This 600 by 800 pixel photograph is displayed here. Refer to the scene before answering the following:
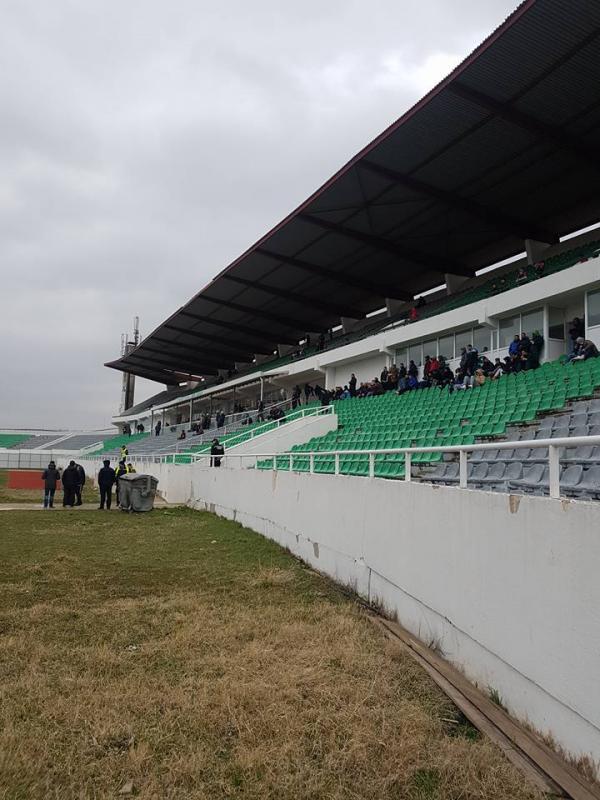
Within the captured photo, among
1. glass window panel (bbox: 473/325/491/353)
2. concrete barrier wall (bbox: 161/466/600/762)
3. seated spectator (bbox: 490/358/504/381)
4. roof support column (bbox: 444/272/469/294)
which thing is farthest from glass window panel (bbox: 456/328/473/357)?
concrete barrier wall (bbox: 161/466/600/762)

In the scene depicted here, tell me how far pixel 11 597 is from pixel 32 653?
2341 mm

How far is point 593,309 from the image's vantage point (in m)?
17.2

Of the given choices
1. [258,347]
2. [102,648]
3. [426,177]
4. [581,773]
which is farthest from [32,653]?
[258,347]

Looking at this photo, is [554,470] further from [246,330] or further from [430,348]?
[246,330]

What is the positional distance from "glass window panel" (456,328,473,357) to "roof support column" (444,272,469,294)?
22.9ft

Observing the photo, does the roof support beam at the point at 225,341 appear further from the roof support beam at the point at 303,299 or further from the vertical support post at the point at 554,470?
the vertical support post at the point at 554,470

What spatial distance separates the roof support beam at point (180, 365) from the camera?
56.6m

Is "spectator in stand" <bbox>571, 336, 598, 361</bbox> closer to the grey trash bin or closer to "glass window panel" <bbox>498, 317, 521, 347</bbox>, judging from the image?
"glass window panel" <bbox>498, 317, 521, 347</bbox>

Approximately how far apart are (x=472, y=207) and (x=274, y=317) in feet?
58.1

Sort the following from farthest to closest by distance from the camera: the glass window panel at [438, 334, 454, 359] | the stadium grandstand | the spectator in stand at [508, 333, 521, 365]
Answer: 1. the glass window panel at [438, 334, 454, 359]
2. the spectator in stand at [508, 333, 521, 365]
3. the stadium grandstand

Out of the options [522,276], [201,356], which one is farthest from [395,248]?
[201,356]

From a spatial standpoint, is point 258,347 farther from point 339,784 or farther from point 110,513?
point 339,784

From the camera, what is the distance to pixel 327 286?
33.0 metres

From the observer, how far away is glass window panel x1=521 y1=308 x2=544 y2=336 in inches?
758
